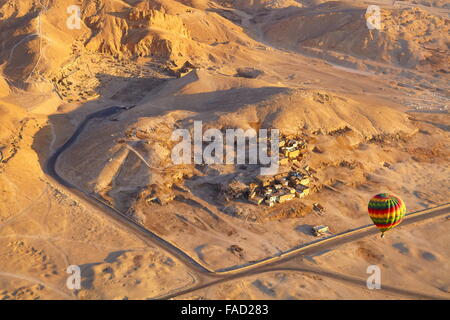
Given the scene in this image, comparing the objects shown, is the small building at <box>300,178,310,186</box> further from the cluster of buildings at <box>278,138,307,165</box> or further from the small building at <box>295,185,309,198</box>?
the cluster of buildings at <box>278,138,307,165</box>

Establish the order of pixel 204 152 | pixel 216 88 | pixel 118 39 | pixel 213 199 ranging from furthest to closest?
pixel 118 39
pixel 216 88
pixel 204 152
pixel 213 199

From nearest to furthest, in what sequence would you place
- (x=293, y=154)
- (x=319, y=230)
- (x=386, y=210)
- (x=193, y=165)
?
(x=386, y=210), (x=319, y=230), (x=193, y=165), (x=293, y=154)

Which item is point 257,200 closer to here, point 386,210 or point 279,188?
point 279,188

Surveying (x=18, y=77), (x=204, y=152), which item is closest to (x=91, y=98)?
(x=18, y=77)

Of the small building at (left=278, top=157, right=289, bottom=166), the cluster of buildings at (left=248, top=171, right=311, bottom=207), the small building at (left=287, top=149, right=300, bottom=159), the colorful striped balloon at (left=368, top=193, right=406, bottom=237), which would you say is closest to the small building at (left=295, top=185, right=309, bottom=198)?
the cluster of buildings at (left=248, top=171, right=311, bottom=207)

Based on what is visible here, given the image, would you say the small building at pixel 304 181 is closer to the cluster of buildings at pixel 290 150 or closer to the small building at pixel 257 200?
the cluster of buildings at pixel 290 150

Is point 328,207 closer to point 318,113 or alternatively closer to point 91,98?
point 318,113

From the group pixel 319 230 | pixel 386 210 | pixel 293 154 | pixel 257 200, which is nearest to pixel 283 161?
pixel 293 154
